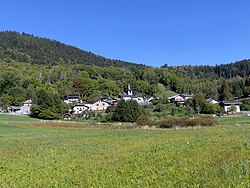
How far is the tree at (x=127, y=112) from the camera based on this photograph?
79.7 meters

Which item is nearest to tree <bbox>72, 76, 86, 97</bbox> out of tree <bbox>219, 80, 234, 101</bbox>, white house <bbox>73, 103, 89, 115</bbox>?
white house <bbox>73, 103, 89, 115</bbox>

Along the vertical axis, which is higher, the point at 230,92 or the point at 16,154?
the point at 230,92

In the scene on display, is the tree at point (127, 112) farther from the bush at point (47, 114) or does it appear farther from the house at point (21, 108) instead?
the house at point (21, 108)

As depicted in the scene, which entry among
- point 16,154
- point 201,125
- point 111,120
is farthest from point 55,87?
point 16,154

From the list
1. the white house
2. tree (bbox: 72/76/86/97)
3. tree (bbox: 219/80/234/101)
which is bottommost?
the white house

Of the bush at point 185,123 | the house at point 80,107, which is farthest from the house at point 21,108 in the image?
the bush at point 185,123

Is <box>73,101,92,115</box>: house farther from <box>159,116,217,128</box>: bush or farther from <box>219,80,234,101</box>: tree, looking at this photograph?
<box>159,116,217,128</box>: bush

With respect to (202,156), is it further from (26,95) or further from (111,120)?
(26,95)

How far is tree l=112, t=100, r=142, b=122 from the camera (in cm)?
7969

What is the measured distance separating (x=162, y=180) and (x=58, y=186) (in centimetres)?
344

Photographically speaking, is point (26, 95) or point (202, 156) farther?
point (26, 95)

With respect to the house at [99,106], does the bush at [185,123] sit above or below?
below

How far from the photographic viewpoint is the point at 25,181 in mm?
10969

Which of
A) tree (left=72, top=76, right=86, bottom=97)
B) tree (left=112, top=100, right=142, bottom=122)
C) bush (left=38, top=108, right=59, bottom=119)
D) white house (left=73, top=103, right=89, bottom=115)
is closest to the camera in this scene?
tree (left=112, top=100, right=142, bottom=122)
